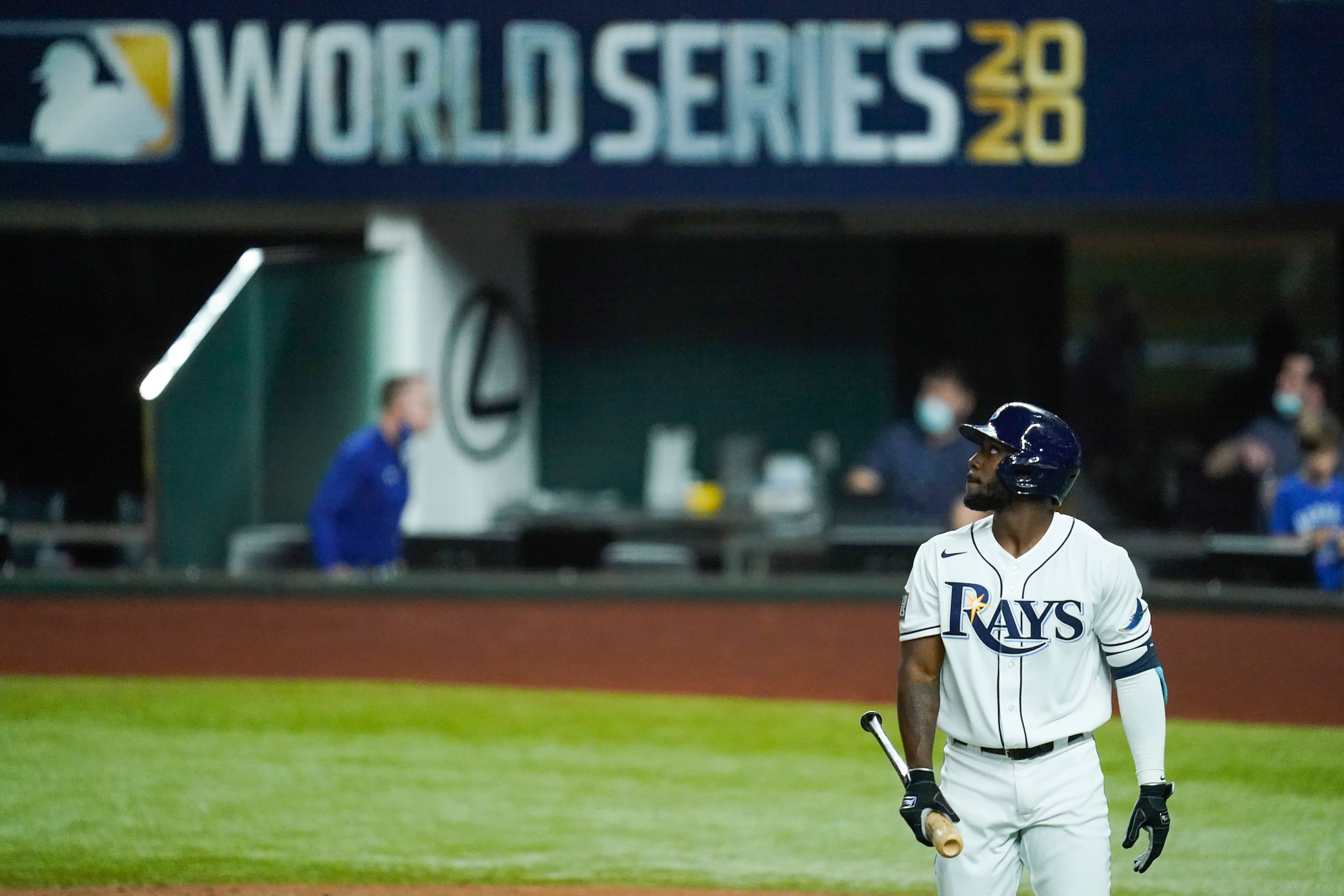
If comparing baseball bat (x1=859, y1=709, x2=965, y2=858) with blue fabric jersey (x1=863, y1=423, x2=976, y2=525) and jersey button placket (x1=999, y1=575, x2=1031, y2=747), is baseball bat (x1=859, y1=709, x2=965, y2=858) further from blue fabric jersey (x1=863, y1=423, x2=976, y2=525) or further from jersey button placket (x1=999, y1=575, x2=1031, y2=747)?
blue fabric jersey (x1=863, y1=423, x2=976, y2=525)

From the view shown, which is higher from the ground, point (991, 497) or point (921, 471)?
point (991, 497)

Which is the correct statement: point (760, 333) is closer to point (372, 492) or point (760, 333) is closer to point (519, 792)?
point (372, 492)

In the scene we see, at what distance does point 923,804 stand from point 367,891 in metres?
2.82

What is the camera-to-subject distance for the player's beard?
12.9ft

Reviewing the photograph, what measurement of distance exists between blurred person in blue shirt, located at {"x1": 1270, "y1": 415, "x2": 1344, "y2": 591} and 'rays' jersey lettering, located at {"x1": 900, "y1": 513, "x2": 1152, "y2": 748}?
527 cm

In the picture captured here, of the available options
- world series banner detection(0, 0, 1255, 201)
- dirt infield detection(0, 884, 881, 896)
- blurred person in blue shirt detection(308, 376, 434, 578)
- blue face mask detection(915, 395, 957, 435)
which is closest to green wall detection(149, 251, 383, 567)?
blurred person in blue shirt detection(308, 376, 434, 578)

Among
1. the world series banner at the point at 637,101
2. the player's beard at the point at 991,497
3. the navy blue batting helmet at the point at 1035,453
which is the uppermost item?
the world series banner at the point at 637,101

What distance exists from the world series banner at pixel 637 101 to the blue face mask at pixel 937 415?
1.92m

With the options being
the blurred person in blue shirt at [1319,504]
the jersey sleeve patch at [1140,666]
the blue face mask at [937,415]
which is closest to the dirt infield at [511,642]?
the blurred person in blue shirt at [1319,504]

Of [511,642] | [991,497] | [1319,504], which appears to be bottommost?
[511,642]

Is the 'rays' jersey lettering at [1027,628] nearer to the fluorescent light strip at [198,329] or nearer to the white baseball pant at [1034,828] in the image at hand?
the white baseball pant at [1034,828]

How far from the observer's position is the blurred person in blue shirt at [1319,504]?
8852 mm

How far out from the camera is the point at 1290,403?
34.4ft

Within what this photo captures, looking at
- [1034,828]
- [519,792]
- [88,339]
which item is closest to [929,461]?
[519,792]
